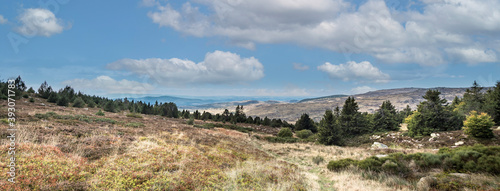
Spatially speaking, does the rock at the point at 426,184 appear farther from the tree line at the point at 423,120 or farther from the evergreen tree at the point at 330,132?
the evergreen tree at the point at 330,132

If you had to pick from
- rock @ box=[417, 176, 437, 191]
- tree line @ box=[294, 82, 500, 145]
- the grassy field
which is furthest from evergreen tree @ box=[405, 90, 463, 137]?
rock @ box=[417, 176, 437, 191]

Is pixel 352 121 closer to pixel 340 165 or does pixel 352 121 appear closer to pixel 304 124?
pixel 304 124

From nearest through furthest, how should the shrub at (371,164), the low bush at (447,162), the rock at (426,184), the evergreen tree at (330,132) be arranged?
the rock at (426,184) < the low bush at (447,162) < the shrub at (371,164) < the evergreen tree at (330,132)

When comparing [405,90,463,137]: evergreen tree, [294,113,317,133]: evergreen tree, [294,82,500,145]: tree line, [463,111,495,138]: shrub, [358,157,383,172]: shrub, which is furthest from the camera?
[294,113,317,133]: evergreen tree

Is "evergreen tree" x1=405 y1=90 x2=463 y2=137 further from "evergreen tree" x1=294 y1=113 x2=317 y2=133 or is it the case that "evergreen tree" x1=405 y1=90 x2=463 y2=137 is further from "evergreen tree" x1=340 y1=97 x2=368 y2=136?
"evergreen tree" x1=294 y1=113 x2=317 y2=133

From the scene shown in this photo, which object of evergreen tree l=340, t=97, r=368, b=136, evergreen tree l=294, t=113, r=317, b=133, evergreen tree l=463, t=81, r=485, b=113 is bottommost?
evergreen tree l=294, t=113, r=317, b=133

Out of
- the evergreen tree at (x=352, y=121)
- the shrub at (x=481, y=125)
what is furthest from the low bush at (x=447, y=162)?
the evergreen tree at (x=352, y=121)

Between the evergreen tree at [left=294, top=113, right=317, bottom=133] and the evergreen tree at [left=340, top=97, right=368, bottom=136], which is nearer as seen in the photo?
the evergreen tree at [left=340, top=97, right=368, bottom=136]

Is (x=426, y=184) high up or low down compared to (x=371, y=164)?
up

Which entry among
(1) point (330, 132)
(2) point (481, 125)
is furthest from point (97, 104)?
(2) point (481, 125)

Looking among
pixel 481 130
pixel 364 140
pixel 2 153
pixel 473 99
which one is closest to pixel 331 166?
pixel 2 153

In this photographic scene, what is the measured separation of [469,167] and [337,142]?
23.4m

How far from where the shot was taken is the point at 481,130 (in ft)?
70.5

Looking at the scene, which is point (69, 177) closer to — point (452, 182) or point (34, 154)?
point (34, 154)
